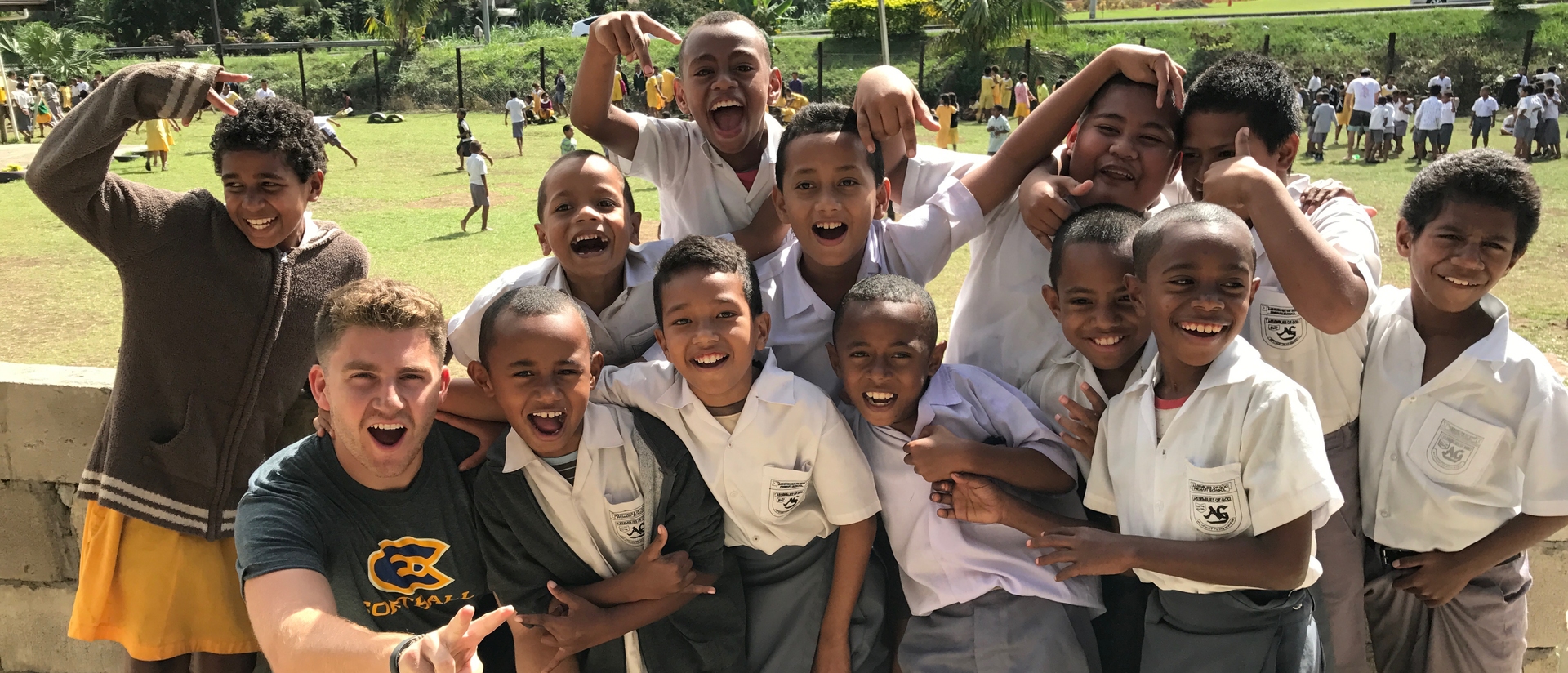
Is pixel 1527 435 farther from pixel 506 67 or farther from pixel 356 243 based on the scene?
pixel 506 67

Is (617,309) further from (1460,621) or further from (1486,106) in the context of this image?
(1486,106)

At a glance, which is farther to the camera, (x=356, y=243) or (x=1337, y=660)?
(x=356, y=243)

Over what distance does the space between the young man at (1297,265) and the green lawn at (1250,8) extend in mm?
37819

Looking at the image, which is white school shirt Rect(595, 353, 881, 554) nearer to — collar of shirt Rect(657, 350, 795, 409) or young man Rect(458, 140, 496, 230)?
collar of shirt Rect(657, 350, 795, 409)

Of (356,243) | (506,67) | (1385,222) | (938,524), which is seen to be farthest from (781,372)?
(506,67)

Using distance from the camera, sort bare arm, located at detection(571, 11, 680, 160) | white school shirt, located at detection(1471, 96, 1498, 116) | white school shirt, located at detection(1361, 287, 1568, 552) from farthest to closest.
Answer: white school shirt, located at detection(1471, 96, 1498, 116) < bare arm, located at detection(571, 11, 680, 160) < white school shirt, located at detection(1361, 287, 1568, 552)

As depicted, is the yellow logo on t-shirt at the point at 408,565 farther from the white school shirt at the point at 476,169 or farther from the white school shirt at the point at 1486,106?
the white school shirt at the point at 1486,106

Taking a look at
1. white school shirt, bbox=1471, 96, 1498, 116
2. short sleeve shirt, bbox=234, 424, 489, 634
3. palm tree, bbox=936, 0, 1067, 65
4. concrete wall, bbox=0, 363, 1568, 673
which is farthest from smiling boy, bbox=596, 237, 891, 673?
palm tree, bbox=936, 0, 1067, 65

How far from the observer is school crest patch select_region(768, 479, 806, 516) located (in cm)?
255

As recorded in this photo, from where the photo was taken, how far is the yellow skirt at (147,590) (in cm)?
282

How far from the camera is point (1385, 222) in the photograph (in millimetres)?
12266

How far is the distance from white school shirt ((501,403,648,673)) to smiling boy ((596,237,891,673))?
0.43 ft

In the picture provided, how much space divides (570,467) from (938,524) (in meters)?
0.94

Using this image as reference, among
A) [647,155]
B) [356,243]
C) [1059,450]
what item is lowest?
[1059,450]
